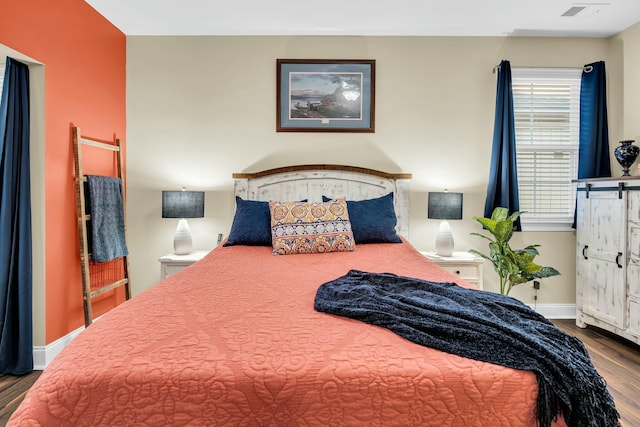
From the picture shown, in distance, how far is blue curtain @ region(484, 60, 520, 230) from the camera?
11.0 feet

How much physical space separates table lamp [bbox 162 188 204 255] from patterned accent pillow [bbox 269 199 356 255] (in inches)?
30.8

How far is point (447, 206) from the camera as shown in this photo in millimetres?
3182

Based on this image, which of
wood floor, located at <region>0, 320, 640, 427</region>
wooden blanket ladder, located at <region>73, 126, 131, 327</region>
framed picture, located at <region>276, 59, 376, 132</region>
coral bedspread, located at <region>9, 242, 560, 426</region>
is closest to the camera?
coral bedspread, located at <region>9, 242, 560, 426</region>

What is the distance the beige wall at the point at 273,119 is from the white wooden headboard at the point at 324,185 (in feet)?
0.45

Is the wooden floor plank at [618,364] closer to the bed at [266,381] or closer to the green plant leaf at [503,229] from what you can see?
the green plant leaf at [503,229]

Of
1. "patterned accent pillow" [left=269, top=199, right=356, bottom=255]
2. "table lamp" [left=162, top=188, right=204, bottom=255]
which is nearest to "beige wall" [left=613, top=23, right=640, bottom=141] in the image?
"patterned accent pillow" [left=269, top=199, right=356, bottom=255]

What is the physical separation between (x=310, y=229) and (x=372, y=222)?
0.53 m

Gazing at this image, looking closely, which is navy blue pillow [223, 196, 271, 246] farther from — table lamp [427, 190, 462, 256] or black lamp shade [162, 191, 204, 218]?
table lamp [427, 190, 462, 256]

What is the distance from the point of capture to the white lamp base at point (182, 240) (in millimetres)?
3164

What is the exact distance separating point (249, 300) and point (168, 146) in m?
2.49

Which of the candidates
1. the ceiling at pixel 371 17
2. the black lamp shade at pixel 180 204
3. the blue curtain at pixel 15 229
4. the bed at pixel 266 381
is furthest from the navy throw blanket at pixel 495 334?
the ceiling at pixel 371 17

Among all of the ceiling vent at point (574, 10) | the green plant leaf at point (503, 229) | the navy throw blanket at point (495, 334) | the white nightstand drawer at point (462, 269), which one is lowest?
the white nightstand drawer at point (462, 269)

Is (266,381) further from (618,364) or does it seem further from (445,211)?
(618,364)

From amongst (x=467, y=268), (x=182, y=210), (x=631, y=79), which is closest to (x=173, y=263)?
(x=182, y=210)
